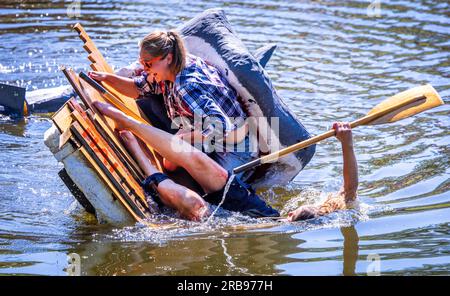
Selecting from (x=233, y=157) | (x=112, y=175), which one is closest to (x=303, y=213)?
(x=233, y=157)

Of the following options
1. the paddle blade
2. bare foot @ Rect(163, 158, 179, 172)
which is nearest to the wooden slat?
bare foot @ Rect(163, 158, 179, 172)

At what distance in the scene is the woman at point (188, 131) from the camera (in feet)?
19.6

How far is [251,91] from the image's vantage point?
6.46m

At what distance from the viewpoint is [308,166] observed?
7.29 meters

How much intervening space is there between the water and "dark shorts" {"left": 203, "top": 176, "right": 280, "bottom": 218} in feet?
0.26

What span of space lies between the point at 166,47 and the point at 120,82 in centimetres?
83

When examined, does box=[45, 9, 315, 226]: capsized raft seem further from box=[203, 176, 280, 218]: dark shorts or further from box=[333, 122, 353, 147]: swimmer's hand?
box=[333, 122, 353, 147]: swimmer's hand

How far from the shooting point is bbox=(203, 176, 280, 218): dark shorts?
6.06m

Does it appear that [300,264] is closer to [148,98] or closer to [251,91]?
[251,91]

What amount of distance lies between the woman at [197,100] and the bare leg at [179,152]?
10 cm

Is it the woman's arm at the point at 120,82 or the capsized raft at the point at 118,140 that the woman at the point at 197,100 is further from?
the woman's arm at the point at 120,82

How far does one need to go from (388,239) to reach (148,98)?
2097mm

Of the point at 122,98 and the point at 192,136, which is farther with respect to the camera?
the point at 122,98

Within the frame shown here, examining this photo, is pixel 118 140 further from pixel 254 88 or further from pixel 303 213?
pixel 303 213
